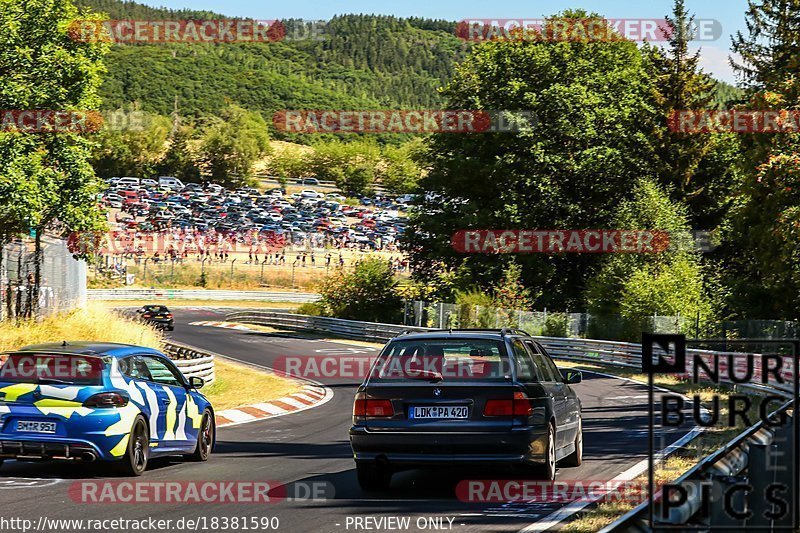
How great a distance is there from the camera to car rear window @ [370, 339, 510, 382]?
10.7 m

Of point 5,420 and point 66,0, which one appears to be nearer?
point 5,420

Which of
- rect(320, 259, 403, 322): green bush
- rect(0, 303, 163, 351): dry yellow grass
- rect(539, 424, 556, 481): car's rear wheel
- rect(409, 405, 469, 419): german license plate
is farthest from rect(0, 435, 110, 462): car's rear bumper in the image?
rect(320, 259, 403, 322): green bush

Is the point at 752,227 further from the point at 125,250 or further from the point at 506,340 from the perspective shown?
the point at 125,250

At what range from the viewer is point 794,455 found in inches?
273

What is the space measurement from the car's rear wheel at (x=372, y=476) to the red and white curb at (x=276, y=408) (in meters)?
9.09

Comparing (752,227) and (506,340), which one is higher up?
(752,227)

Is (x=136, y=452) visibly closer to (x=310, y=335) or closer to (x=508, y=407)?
(x=508, y=407)

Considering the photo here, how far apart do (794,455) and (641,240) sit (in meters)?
44.8

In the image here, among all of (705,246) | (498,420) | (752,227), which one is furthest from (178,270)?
(498,420)

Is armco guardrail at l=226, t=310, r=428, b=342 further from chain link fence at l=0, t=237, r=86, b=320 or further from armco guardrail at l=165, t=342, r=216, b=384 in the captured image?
armco guardrail at l=165, t=342, r=216, b=384

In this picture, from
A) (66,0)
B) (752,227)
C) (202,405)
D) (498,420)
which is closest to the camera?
(498,420)

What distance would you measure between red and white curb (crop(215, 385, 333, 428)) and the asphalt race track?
2.26 feet

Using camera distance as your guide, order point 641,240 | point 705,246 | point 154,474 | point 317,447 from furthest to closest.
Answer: point 705,246, point 641,240, point 317,447, point 154,474

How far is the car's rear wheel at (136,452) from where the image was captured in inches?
458
